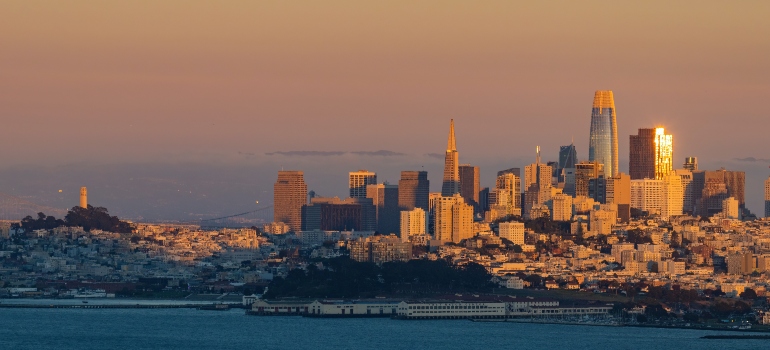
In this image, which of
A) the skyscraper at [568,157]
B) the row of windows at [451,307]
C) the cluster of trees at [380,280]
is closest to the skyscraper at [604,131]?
the skyscraper at [568,157]

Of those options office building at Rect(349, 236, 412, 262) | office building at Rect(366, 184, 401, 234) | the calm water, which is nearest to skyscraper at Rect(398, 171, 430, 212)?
office building at Rect(366, 184, 401, 234)

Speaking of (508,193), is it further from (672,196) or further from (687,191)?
(687,191)

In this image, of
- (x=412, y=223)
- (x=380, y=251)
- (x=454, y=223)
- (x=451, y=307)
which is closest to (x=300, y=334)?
(x=451, y=307)

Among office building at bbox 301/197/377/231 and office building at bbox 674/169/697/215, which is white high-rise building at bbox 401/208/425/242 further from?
office building at bbox 674/169/697/215

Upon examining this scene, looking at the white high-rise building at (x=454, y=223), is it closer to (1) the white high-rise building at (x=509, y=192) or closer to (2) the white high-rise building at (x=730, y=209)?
(1) the white high-rise building at (x=509, y=192)

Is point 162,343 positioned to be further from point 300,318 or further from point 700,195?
point 700,195

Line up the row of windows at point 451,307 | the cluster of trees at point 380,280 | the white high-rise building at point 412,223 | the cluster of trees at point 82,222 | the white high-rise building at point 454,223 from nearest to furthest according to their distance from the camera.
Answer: the row of windows at point 451,307, the cluster of trees at point 380,280, the white high-rise building at point 454,223, the white high-rise building at point 412,223, the cluster of trees at point 82,222

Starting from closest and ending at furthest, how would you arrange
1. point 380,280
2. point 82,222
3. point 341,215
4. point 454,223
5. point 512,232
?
point 380,280
point 512,232
point 454,223
point 82,222
point 341,215
